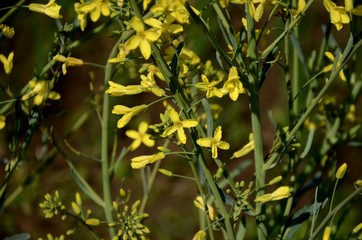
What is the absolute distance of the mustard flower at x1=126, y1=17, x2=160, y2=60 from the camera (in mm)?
877

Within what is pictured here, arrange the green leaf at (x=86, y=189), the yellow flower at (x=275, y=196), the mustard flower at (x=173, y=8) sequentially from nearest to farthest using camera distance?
the mustard flower at (x=173, y=8)
the yellow flower at (x=275, y=196)
the green leaf at (x=86, y=189)

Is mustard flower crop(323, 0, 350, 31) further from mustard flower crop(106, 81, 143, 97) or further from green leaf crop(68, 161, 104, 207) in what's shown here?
green leaf crop(68, 161, 104, 207)

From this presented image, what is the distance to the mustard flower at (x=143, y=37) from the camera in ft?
2.88

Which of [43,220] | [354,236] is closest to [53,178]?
[43,220]

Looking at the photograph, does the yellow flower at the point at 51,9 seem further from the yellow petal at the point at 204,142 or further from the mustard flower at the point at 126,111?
the yellow petal at the point at 204,142

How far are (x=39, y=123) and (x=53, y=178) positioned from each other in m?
1.37

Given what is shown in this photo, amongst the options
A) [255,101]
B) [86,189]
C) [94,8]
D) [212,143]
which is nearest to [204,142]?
[212,143]

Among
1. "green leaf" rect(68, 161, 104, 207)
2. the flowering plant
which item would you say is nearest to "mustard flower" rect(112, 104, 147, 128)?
the flowering plant

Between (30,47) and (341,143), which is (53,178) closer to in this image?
(30,47)

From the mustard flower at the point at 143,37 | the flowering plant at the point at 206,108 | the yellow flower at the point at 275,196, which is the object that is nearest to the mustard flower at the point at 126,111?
the flowering plant at the point at 206,108

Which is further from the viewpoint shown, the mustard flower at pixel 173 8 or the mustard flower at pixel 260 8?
the mustard flower at pixel 260 8

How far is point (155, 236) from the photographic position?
8.08 ft

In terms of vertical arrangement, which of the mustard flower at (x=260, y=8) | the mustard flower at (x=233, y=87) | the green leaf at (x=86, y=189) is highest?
the mustard flower at (x=260, y=8)

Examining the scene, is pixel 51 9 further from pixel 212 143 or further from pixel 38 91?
pixel 212 143
